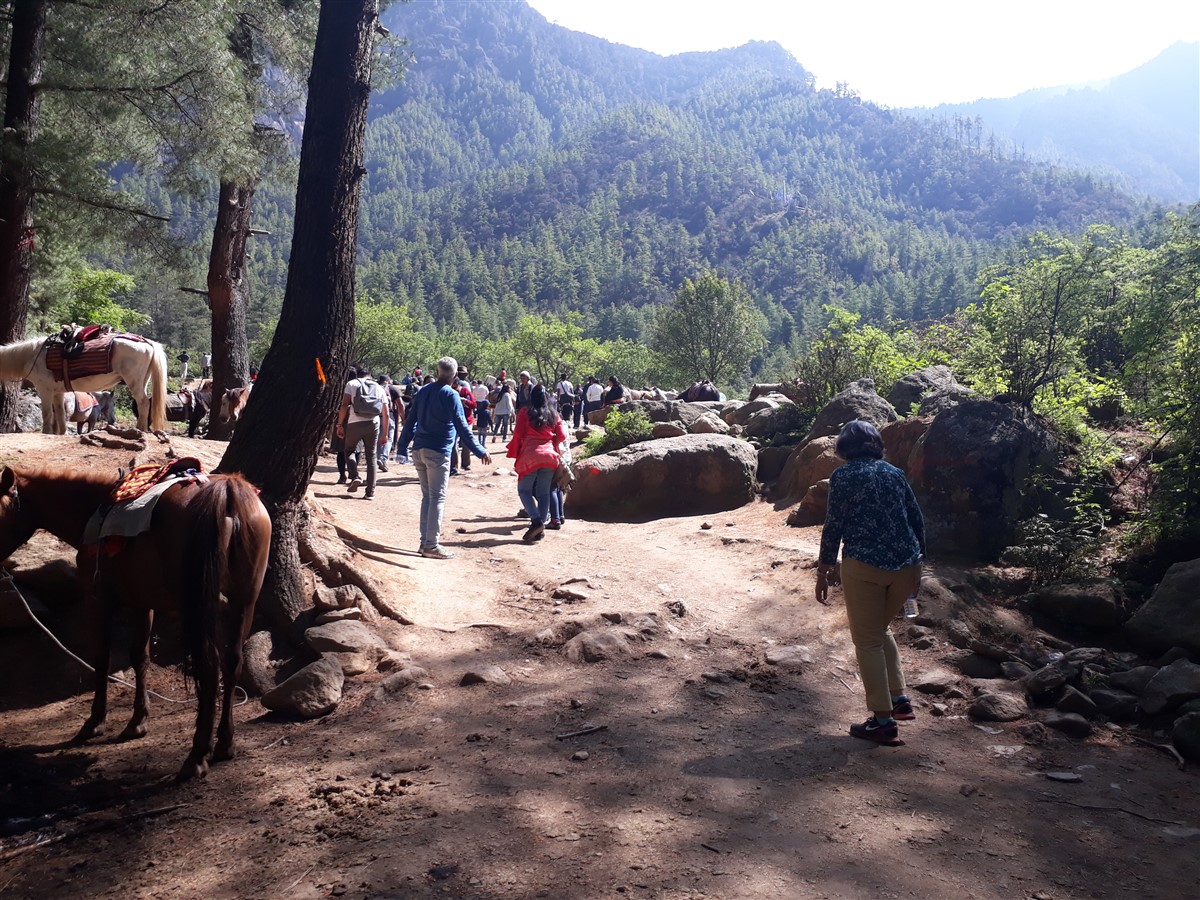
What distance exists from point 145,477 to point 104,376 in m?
6.32

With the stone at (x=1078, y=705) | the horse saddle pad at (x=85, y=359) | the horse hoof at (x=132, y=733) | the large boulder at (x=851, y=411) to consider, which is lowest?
the horse hoof at (x=132, y=733)

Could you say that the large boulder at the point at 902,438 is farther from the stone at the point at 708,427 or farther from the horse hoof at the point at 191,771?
the horse hoof at the point at 191,771

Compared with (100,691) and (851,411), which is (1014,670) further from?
(851,411)

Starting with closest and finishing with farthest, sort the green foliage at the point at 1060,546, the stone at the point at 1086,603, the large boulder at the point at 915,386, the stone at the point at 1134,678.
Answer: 1. the stone at the point at 1134,678
2. the stone at the point at 1086,603
3. the green foliage at the point at 1060,546
4. the large boulder at the point at 915,386

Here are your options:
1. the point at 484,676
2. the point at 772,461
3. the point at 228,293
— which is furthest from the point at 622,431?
the point at 484,676

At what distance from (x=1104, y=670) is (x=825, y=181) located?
199301 mm

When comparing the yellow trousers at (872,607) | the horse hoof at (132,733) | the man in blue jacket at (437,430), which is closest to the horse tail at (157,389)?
the man in blue jacket at (437,430)

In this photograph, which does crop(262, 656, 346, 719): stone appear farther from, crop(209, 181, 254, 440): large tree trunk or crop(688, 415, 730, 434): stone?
crop(688, 415, 730, 434): stone

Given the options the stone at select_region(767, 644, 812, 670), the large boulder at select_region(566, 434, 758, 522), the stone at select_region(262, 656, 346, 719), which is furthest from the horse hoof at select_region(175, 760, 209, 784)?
the large boulder at select_region(566, 434, 758, 522)

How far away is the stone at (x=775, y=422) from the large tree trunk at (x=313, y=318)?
921 cm

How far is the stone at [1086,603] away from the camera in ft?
19.5

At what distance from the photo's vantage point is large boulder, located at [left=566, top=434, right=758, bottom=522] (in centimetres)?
1176

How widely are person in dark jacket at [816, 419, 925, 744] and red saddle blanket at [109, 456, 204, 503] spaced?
3.60 meters

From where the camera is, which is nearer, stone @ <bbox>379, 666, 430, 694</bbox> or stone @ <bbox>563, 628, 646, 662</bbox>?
stone @ <bbox>379, 666, 430, 694</bbox>
